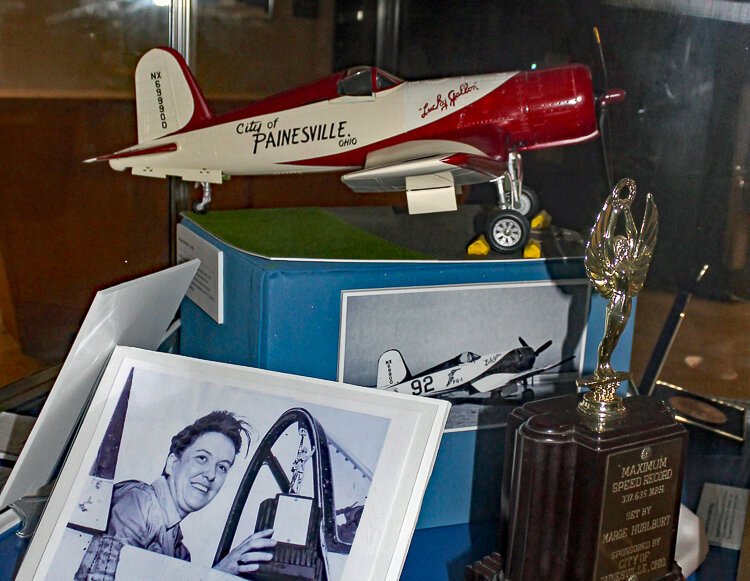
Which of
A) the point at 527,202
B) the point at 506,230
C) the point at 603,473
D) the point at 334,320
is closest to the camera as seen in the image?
the point at 603,473

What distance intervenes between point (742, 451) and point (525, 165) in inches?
22.6

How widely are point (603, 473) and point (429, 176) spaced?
43cm

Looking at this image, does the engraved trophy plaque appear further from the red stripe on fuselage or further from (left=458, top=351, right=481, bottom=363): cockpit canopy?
the red stripe on fuselage

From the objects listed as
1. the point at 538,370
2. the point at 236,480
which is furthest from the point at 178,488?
the point at 538,370

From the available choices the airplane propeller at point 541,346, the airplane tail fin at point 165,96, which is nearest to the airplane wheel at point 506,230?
the airplane propeller at point 541,346

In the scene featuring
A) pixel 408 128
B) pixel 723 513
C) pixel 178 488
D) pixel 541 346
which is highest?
pixel 408 128

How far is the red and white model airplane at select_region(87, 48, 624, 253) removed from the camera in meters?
1.06

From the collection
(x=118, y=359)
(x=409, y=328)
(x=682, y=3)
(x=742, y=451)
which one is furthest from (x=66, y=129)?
(x=742, y=451)

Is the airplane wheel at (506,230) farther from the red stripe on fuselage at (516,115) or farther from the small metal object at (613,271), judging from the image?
the small metal object at (613,271)

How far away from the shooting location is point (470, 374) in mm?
1007

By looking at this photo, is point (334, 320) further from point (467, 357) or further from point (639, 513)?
point (639, 513)

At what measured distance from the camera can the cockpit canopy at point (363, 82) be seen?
111cm

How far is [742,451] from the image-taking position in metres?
1.31

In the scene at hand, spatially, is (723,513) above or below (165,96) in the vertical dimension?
below
